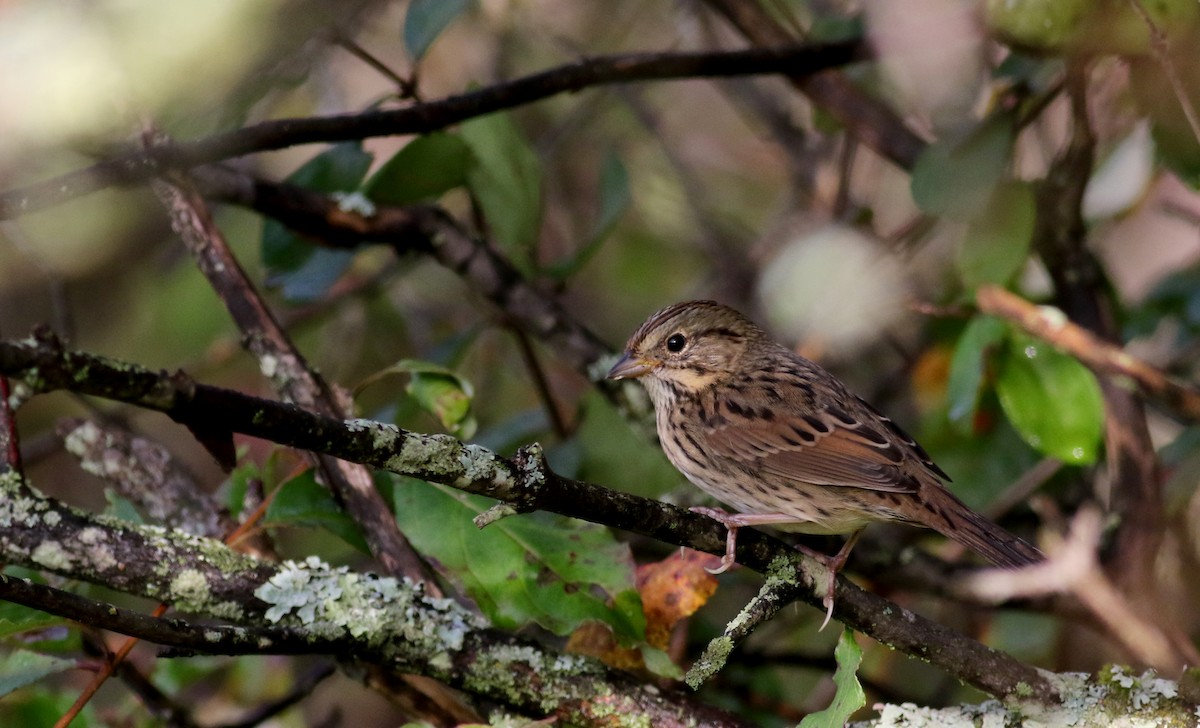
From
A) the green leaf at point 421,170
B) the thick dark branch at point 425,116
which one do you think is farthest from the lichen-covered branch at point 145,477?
the green leaf at point 421,170

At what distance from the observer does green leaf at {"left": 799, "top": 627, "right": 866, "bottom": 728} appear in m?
2.33

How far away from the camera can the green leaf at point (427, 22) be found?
360 cm

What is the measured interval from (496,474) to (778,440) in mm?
1968

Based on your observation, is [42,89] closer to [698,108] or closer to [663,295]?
[663,295]

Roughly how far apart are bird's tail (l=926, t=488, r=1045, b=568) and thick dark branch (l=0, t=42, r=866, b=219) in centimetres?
155

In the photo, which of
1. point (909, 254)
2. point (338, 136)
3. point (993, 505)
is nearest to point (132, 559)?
point (338, 136)

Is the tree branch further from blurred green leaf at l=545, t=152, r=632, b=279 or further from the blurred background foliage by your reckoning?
blurred green leaf at l=545, t=152, r=632, b=279

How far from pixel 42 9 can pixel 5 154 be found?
0.91 meters

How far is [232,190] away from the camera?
12.0 ft

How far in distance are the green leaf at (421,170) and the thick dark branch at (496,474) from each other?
163 centimetres

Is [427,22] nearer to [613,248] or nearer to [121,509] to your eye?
[121,509]

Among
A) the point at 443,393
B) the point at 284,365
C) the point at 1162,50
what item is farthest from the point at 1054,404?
the point at 284,365

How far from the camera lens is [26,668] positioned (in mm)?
2691

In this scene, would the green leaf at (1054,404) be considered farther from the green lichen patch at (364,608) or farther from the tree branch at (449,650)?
the green lichen patch at (364,608)
